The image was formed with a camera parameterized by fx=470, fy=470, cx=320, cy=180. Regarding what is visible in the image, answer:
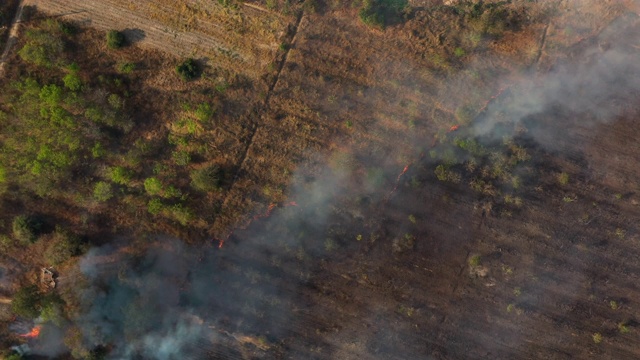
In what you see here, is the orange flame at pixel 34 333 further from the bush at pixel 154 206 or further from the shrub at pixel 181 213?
the shrub at pixel 181 213

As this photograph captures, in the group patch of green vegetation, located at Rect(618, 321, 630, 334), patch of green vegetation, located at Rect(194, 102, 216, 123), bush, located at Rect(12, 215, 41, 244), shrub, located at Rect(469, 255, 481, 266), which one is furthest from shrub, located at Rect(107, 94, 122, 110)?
patch of green vegetation, located at Rect(618, 321, 630, 334)

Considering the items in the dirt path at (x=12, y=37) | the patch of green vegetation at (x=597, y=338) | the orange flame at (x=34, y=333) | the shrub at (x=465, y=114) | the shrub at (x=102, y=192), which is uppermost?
the shrub at (x=465, y=114)

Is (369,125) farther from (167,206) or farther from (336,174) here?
(167,206)

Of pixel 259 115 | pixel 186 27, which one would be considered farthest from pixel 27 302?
pixel 186 27

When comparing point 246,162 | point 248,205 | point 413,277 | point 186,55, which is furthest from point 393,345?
point 186,55

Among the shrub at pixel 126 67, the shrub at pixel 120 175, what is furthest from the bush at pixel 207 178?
the shrub at pixel 126 67

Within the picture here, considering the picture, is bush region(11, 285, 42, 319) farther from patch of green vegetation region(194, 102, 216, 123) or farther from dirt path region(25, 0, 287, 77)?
dirt path region(25, 0, 287, 77)

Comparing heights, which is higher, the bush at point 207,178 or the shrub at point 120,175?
the bush at point 207,178
